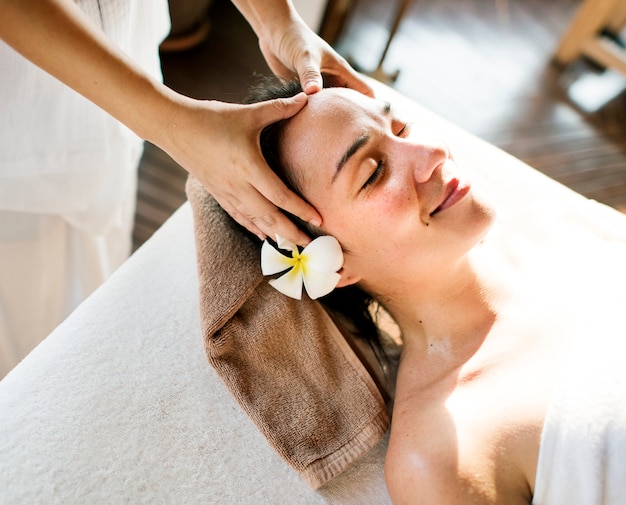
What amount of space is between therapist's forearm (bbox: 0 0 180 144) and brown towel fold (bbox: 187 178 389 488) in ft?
1.08

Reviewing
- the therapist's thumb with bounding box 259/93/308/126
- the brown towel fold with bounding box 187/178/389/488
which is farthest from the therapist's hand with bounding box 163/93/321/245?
the brown towel fold with bounding box 187/178/389/488

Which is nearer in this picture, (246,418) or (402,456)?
(402,456)

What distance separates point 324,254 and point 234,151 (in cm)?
28

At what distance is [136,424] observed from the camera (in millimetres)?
1042

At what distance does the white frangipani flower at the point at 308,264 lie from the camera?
102cm

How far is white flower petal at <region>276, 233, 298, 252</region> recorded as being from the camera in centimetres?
102

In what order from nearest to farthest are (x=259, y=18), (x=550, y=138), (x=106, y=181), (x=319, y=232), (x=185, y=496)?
(x=185, y=496) < (x=319, y=232) < (x=259, y=18) < (x=106, y=181) < (x=550, y=138)

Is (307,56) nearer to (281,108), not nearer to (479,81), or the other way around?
(281,108)

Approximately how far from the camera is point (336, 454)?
1.05m

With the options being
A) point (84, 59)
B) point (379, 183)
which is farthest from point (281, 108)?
point (84, 59)

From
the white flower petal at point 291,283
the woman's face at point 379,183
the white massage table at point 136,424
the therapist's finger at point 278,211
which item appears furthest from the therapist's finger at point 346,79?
the white massage table at point 136,424

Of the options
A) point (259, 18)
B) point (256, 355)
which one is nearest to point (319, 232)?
point (256, 355)

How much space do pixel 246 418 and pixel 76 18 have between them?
2.81ft

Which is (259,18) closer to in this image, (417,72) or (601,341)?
(601,341)
